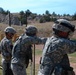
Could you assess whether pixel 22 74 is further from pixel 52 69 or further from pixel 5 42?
pixel 52 69

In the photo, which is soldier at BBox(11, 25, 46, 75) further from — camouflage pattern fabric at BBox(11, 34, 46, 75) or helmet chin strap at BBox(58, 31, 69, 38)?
helmet chin strap at BBox(58, 31, 69, 38)

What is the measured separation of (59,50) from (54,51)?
2.8 inches

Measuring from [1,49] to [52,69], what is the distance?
191 inches

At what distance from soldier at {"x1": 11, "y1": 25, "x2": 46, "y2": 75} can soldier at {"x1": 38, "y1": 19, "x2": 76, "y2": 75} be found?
258cm

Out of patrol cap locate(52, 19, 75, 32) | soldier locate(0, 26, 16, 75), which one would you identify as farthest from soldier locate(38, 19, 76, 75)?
soldier locate(0, 26, 16, 75)

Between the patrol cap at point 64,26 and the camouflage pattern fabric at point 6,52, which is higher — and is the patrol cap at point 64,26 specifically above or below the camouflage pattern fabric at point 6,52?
above

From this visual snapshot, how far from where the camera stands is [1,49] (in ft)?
32.7

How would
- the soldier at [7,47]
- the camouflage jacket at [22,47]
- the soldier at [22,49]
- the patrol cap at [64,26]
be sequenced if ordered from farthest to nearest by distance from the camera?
1. the soldier at [7,47]
2. the soldier at [22,49]
3. the camouflage jacket at [22,47]
4. the patrol cap at [64,26]

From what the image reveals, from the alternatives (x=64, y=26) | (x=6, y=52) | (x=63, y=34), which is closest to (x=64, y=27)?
(x=64, y=26)

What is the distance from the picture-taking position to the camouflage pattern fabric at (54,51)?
5215mm

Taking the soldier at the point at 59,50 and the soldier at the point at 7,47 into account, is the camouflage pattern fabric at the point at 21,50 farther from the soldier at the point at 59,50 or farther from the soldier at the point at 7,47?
the soldier at the point at 59,50

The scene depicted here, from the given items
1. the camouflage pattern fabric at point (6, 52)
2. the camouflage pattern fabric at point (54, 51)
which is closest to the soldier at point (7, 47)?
the camouflage pattern fabric at point (6, 52)

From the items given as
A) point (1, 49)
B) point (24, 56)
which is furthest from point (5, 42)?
point (24, 56)

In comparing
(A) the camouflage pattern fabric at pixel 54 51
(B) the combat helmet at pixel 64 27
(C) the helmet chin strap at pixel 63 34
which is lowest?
(A) the camouflage pattern fabric at pixel 54 51
